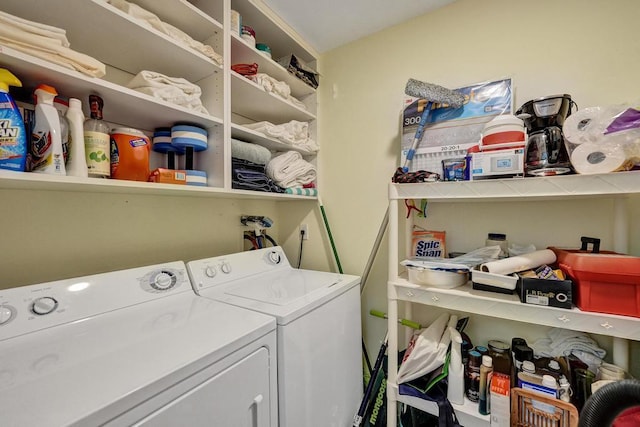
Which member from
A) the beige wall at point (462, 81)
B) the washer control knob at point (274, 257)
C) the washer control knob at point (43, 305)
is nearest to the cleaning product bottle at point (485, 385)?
the beige wall at point (462, 81)

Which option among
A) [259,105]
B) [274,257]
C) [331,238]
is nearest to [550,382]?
[331,238]

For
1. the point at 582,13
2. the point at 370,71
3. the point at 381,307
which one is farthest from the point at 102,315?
the point at 582,13

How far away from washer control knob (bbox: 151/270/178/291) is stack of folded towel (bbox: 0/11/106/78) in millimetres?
791

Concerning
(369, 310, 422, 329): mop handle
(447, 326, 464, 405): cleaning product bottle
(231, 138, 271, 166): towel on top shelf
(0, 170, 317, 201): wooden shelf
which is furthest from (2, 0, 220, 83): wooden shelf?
(447, 326, 464, 405): cleaning product bottle

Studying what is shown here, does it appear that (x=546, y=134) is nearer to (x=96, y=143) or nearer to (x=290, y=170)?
(x=290, y=170)

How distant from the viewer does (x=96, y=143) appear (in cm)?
93

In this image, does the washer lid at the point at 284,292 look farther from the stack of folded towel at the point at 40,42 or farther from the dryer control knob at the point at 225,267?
the stack of folded towel at the point at 40,42

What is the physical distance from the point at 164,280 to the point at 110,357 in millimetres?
484

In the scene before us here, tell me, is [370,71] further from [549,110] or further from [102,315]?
[102,315]

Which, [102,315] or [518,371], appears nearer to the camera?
[102,315]

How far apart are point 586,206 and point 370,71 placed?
4.53ft

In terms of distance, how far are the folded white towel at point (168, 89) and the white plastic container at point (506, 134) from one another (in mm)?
1261

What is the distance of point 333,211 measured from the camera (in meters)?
→ 1.91

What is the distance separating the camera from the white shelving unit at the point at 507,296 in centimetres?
85
